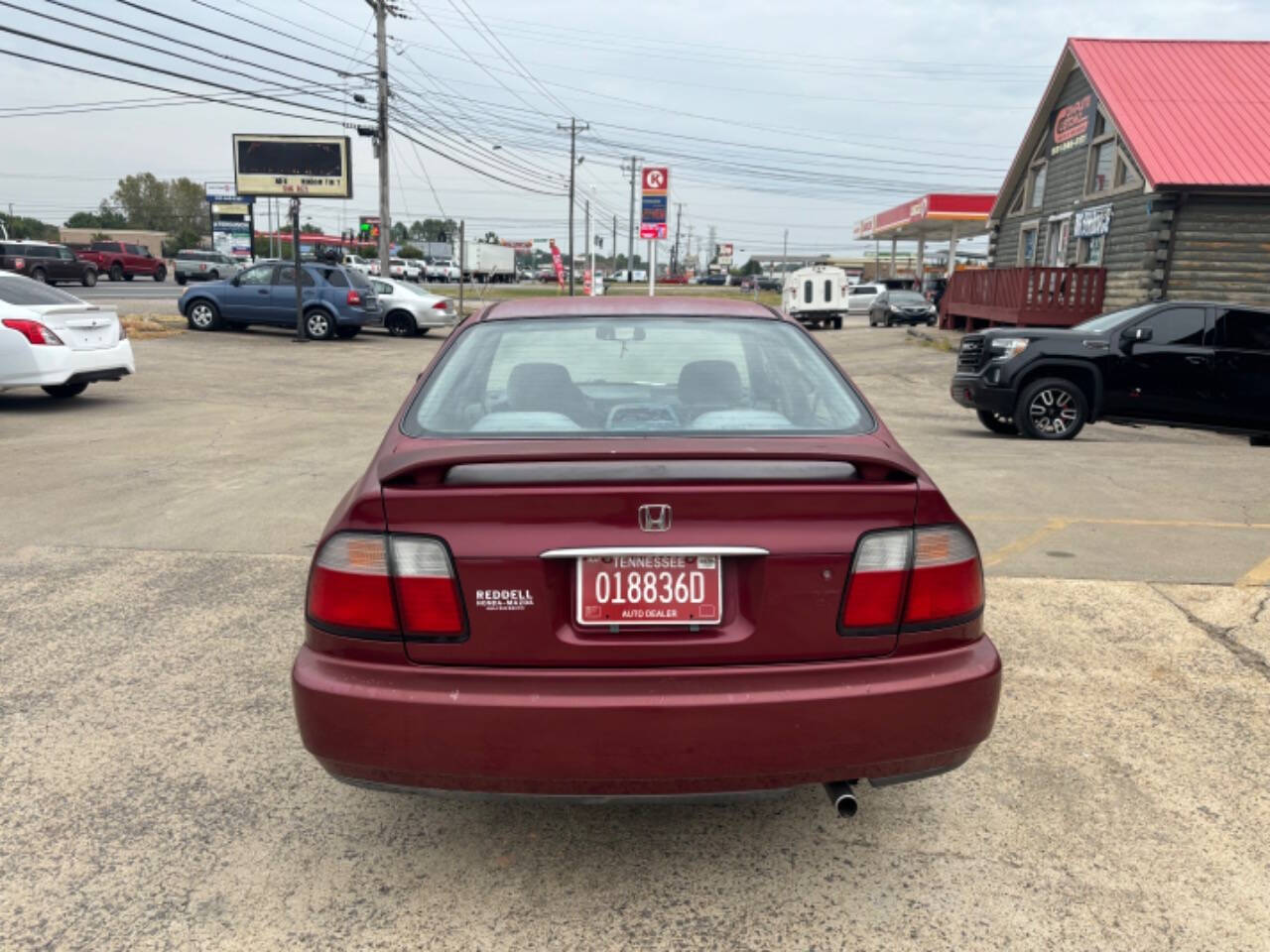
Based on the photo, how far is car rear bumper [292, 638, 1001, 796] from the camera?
7.43 feet

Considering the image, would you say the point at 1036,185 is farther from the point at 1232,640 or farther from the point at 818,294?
the point at 1232,640

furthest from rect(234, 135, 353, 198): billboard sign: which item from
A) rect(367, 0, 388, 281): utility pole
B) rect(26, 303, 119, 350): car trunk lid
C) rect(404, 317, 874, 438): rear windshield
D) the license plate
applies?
the license plate

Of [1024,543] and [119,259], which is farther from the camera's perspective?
[119,259]

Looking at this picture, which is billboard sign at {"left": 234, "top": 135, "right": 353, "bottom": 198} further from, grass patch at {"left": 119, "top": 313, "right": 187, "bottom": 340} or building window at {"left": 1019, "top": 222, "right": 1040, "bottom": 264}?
building window at {"left": 1019, "top": 222, "right": 1040, "bottom": 264}

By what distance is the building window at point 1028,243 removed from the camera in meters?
26.0

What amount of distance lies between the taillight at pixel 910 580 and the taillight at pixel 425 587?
95cm

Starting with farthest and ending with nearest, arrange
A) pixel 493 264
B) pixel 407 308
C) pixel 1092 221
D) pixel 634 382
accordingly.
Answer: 1. pixel 493 264
2. pixel 407 308
3. pixel 1092 221
4. pixel 634 382

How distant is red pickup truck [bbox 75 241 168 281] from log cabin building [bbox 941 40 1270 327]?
143 feet

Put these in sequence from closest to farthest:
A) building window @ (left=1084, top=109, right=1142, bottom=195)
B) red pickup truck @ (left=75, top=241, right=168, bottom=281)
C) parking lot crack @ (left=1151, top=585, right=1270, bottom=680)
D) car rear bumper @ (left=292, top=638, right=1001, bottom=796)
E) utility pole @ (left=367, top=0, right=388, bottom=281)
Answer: car rear bumper @ (left=292, top=638, right=1001, bottom=796), parking lot crack @ (left=1151, top=585, right=1270, bottom=680), building window @ (left=1084, top=109, right=1142, bottom=195), utility pole @ (left=367, top=0, right=388, bottom=281), red pickup truck @ (left=75, top=241, right=168, bottom=281)

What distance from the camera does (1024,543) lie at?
233 inches

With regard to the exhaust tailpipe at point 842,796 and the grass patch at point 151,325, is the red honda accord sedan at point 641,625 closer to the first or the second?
the exhaust tailpipe at point 842,796

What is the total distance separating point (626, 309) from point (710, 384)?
54 centimetres

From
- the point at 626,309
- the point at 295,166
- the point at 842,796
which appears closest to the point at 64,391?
the point at 626,309

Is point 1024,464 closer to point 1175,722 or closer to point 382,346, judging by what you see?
point 1175,722
